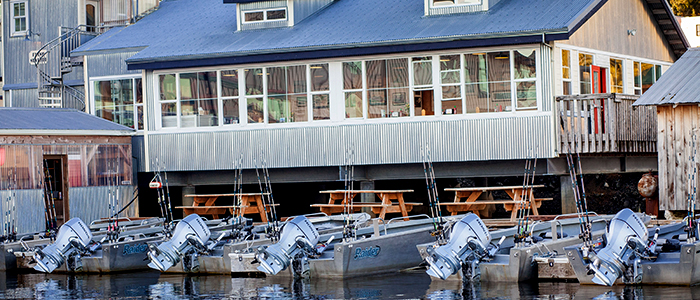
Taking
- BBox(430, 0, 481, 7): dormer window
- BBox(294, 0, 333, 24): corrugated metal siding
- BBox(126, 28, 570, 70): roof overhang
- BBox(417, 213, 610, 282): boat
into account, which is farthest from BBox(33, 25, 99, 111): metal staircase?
BBox(417, 213, 610, 282): boat

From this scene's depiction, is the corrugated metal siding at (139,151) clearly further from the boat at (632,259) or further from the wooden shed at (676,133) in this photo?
the boat at (632,259)

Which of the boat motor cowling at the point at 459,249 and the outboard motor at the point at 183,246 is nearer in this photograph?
the boat motor cowling at the point at 459,249

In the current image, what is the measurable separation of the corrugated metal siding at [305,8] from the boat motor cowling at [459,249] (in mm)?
12873

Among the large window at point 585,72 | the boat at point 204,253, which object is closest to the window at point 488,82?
the large window at point 585,72

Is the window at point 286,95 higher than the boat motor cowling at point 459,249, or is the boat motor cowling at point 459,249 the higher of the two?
the window at point 286,95

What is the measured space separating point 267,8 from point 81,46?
6.33m

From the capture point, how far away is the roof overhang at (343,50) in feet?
77.0

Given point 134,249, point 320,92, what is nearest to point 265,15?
point 320,92

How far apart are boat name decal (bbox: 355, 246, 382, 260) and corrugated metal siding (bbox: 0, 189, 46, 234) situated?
1074 cm

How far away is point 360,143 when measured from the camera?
25.6 m

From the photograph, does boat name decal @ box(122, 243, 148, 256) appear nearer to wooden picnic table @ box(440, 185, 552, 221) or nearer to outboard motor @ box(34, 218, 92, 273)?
outboard motor @ box(34, 218, 92, 273)

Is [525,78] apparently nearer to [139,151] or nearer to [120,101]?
[139,151]

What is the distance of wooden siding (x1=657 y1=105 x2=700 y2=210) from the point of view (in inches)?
862

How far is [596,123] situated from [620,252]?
925 cm
